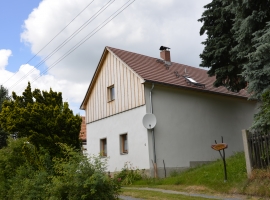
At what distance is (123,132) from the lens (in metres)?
20.6

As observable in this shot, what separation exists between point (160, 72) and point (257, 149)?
1015 cm

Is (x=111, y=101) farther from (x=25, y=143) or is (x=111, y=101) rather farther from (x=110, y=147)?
(x=25, y=143)

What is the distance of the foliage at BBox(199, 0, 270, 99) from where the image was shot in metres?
12.9

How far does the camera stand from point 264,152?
11945 millimetres

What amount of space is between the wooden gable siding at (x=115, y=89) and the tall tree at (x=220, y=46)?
408 centimetres

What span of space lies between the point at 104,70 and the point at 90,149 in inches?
198

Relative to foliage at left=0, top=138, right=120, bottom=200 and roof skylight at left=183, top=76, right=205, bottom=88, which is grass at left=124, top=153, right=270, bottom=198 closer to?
foliage at left=0, top=138, right=120, bottom=200

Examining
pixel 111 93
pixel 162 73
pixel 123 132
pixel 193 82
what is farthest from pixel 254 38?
pixel 111 93

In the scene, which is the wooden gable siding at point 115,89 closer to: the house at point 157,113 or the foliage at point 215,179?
the house at point 157,113

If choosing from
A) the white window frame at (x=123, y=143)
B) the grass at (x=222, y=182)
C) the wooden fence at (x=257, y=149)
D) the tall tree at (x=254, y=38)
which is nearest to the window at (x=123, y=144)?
the white window frame at (x=123, y=143)

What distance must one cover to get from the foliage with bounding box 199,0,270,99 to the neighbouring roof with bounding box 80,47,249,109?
3.53m

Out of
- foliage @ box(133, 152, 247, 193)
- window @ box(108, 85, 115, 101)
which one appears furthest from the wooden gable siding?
foliage @ box(133, 152, 247, 193)

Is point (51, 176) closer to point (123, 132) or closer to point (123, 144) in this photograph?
point (123, 132)

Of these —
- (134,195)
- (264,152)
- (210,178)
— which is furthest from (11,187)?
(264,152)
